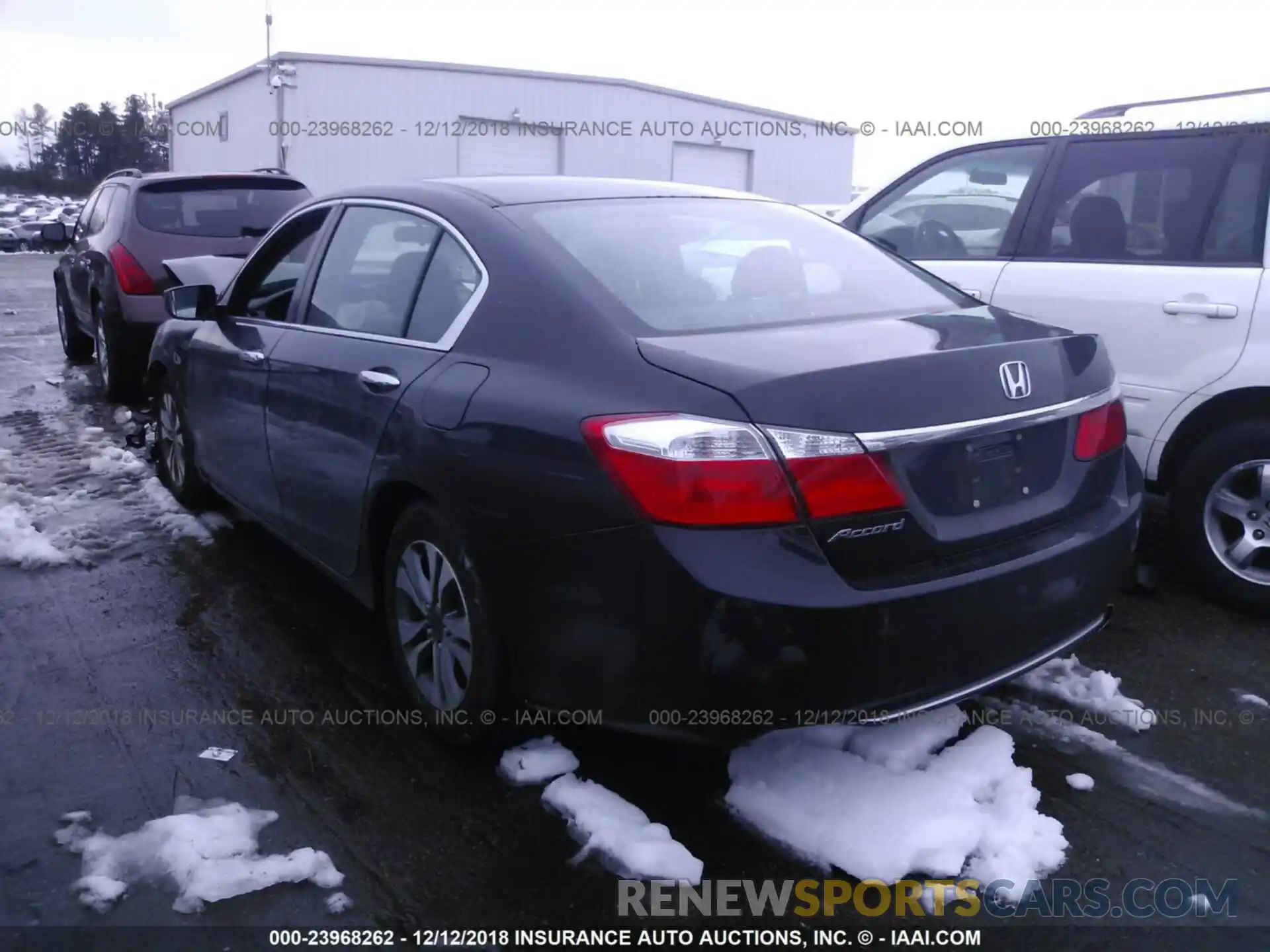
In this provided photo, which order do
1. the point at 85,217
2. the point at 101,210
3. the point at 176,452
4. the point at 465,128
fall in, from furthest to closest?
the point at 465,128 → the point at 85,217 → the point at 101,210 → the point at 176,452

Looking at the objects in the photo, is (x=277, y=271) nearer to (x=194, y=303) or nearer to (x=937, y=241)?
(x=194, y=303)

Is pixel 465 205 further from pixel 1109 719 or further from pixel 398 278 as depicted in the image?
pixel 1109 719

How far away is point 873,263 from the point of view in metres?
3.68

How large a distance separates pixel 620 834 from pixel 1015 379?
4.83 feet

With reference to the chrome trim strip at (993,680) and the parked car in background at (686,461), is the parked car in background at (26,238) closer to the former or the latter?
the parked car in background at (686,461)

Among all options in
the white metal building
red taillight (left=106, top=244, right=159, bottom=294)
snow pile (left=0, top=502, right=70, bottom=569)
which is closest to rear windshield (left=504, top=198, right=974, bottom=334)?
snow pile (left=0, top=502, right=70, bottom=569)

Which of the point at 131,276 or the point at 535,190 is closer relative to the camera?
the point at 535,190

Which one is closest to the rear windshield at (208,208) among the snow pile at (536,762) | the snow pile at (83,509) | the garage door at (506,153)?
the snow pile at (83,509)

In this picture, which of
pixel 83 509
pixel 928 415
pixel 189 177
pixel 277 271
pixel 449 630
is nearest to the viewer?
pixel 928 415

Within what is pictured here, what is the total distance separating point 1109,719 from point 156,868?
8.83 feet

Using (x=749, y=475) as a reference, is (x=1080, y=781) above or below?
below

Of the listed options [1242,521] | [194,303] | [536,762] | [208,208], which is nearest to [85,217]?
[208,208]

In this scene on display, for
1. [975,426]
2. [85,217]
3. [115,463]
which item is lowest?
[115,463]

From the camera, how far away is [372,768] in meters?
3.22
